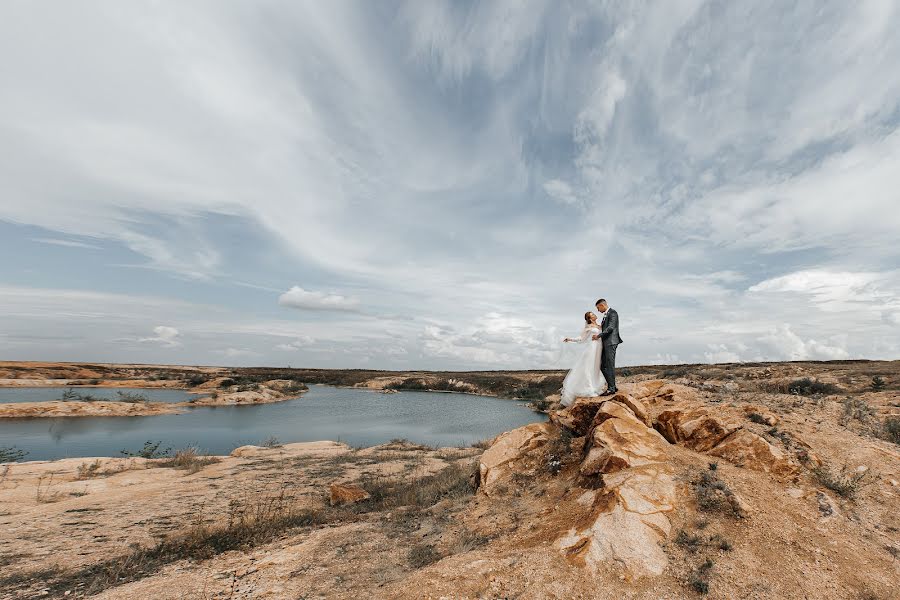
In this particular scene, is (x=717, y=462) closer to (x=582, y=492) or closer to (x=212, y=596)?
(x=582, y=492)

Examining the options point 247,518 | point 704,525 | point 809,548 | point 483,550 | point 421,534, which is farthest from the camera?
point 247,518

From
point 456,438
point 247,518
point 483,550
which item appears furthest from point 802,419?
point 456,438

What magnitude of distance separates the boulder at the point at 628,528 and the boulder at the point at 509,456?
2.95m

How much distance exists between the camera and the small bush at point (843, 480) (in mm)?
6184

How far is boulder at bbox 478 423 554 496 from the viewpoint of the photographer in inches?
356

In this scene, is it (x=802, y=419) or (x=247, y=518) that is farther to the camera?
(x=247, y=518)

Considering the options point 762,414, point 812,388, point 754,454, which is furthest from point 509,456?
point 812,388

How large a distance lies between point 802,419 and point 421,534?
868cm

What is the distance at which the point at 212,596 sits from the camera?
18.9 feet

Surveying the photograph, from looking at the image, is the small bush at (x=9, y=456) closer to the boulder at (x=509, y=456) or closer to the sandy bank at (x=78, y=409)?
the sandy bank at (x=78, y=409)

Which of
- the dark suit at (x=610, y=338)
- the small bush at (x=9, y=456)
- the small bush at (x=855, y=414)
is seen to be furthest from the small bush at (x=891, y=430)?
the small bush at (x=9, y=456)

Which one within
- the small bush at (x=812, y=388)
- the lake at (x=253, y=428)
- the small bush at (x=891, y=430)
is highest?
the small bush at (x=812, y=388)

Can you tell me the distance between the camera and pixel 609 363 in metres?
9.82

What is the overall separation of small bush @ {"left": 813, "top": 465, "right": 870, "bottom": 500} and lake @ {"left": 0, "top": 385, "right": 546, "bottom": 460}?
24.3 metres
